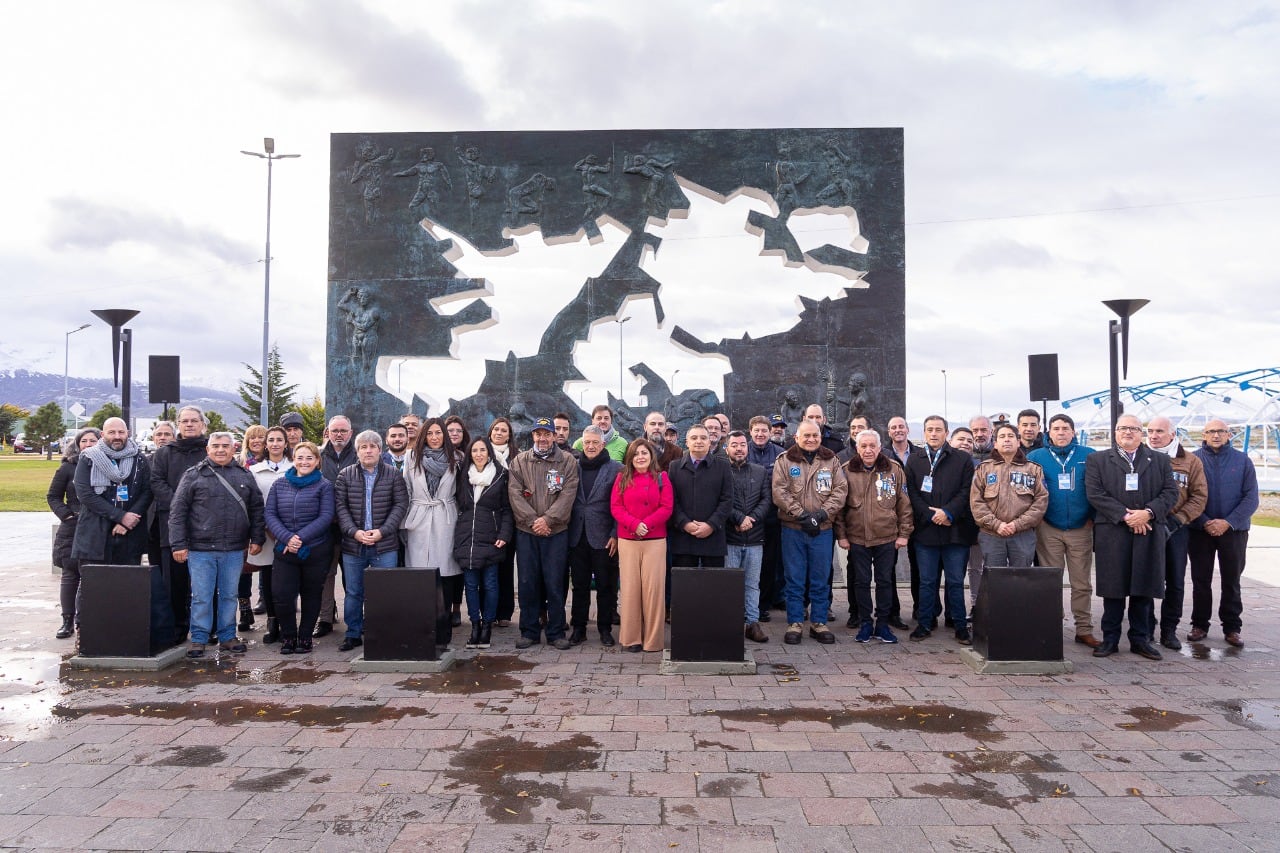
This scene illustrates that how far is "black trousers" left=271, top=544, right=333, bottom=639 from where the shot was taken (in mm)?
6391

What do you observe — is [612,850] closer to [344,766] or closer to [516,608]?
[344,766]

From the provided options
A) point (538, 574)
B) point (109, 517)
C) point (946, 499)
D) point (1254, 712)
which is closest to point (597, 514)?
point (538, 574)

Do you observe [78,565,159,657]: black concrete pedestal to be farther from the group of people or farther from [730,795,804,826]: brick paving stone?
[730,795,804,826]: brick paving stone

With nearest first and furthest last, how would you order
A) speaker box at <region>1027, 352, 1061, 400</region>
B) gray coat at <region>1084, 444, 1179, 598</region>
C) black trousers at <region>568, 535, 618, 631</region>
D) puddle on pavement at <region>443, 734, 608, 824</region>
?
1. puddle on pavement at <region>443, 734, 608, 824</region>
2. gray coat at <region>1084, 444, 1179, 598</region>
3. black trousers at <region>568, 535, 618, 631</region>
4. speaker box at <region>1027, 352, 1061, 400</region>

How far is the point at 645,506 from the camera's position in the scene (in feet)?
20.9

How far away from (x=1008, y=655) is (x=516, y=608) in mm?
4461

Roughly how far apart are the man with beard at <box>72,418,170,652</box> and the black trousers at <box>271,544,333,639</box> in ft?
2.78

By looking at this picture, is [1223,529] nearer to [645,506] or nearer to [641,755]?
[645,506]

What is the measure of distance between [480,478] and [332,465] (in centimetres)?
147

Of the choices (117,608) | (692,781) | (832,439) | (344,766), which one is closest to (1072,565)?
(832,439)

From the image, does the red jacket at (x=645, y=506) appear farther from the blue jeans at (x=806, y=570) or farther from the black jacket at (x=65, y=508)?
the black jacket at (x=65, y=508)

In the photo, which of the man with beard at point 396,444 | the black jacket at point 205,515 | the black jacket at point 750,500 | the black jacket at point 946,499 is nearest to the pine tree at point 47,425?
the man with beard at point 396,444

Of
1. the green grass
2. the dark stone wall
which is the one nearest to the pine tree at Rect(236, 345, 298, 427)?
the green grass

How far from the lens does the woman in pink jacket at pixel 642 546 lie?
6316 mm
